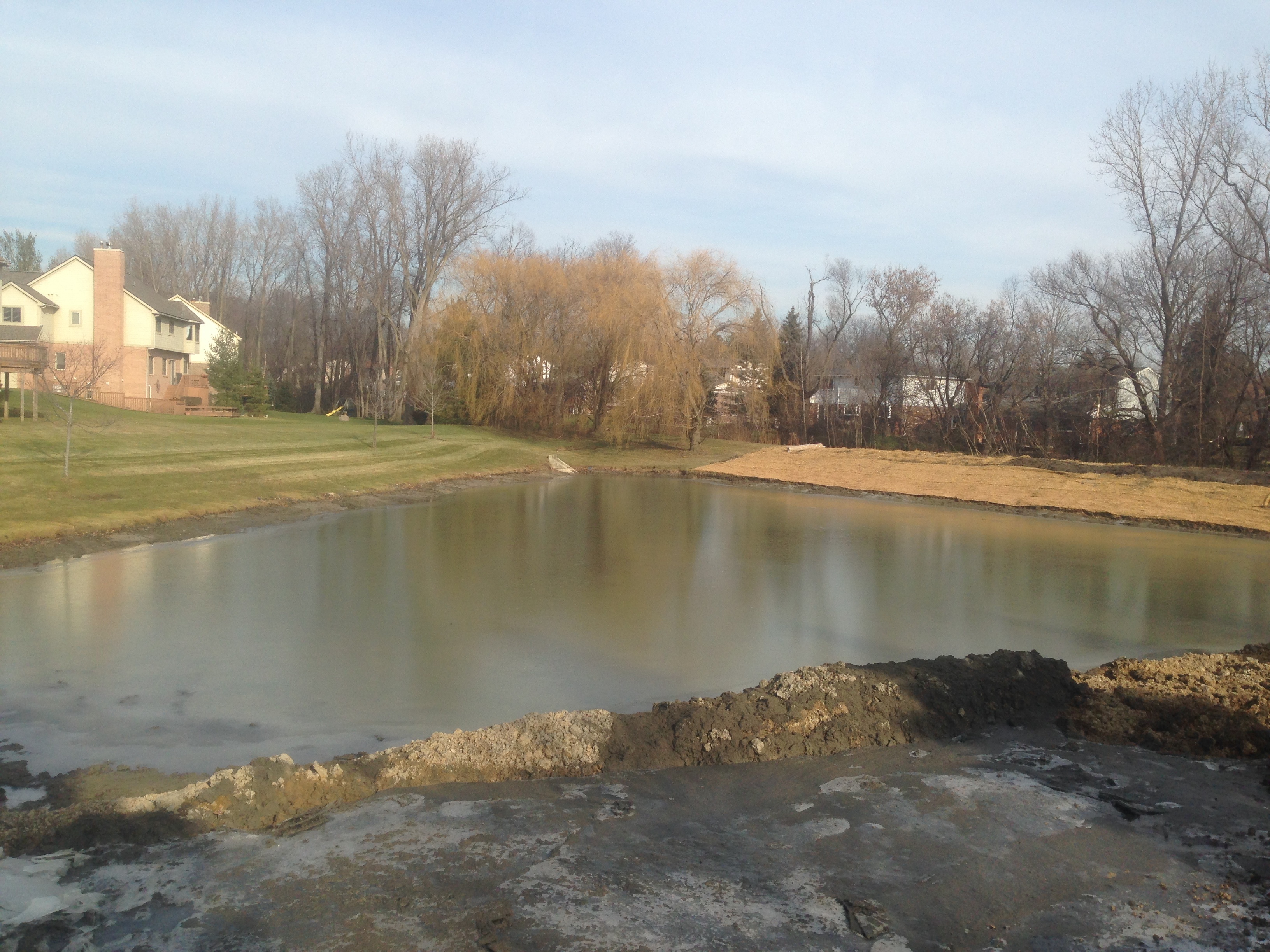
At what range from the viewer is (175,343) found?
45.4 meters

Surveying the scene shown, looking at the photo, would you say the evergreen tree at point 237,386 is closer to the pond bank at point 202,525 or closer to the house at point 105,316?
the house at point 105,316

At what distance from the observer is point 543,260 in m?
41.2

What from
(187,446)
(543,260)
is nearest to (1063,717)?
(187,446)

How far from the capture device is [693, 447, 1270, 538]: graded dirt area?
21625 mm

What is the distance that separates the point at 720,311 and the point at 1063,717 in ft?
102

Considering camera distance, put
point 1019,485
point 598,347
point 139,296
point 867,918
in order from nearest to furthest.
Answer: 1. point 867,918
2. point 1019,485
3. point 598,347
4. point 139,296

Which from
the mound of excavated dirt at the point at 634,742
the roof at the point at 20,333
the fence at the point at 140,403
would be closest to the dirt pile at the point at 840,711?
the mound of excavated dirt at the point at 634,742

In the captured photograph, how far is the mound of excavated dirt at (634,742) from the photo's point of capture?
4.85 meters

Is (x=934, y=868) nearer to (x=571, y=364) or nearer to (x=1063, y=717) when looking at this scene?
(x=1063, y=717)

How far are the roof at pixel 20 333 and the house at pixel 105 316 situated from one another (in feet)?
13.9

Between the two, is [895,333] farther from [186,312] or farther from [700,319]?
[186,312]

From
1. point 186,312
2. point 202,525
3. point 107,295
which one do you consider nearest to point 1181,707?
point 202,525

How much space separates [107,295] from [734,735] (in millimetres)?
43415

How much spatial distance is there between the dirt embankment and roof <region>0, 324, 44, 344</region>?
32.8m
